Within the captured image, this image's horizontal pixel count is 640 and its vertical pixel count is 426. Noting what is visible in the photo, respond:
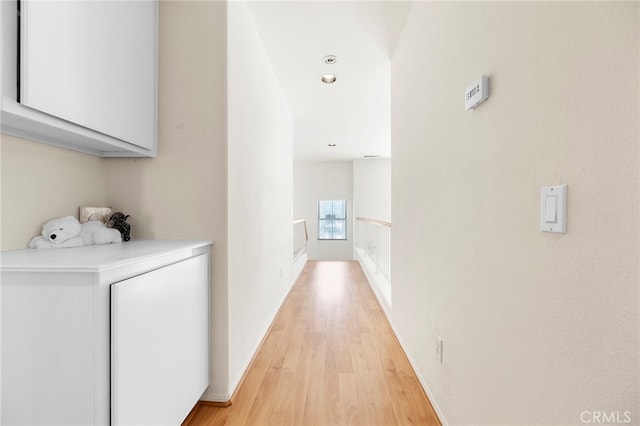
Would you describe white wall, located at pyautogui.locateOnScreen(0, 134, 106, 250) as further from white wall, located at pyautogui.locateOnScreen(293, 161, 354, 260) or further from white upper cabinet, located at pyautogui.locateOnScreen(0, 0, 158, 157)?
white wall, located at pyautogui.locateOnScreen(293, 161, 354, 260)

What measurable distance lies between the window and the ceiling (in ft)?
12.8

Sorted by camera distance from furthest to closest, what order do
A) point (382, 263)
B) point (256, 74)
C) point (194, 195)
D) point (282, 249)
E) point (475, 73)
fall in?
point (382, 263)
point (282, 249)
point (256, 74)
point (194, 195)
point (475, 73)

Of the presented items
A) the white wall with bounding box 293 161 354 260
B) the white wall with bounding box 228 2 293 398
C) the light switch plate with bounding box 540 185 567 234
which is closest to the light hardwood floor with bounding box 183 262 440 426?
the white wall with bounding box 228 2 293 398

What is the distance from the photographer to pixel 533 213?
833mm

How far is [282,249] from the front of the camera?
11.6ft

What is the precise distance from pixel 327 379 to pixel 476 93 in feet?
5.88

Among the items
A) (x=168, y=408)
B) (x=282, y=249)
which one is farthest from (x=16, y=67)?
(x=282, y=249)

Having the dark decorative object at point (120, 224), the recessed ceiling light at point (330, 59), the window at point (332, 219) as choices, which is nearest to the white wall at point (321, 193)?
the window at point (332, 219)

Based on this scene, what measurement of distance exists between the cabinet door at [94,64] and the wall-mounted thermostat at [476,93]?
4.89 feet

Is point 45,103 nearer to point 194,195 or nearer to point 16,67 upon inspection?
point 16,67

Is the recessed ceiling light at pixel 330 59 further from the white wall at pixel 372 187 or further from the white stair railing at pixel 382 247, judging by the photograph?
the white wall at pixel 372 187

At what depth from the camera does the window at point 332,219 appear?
28.0 feet

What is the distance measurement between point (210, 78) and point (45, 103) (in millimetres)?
840

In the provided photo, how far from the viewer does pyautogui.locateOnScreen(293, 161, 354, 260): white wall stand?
8391 millimetres
